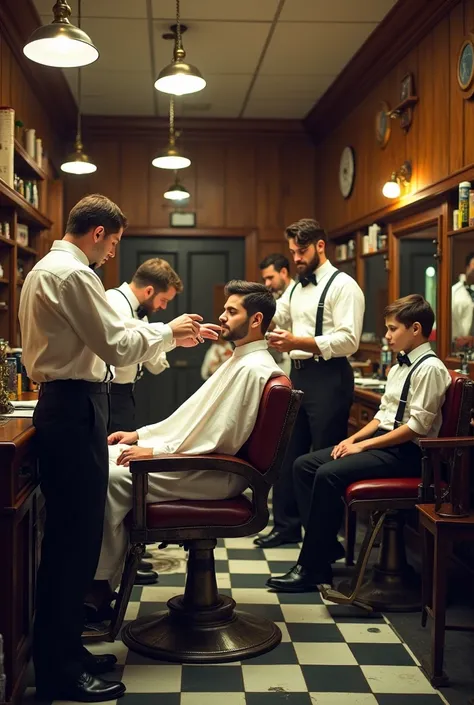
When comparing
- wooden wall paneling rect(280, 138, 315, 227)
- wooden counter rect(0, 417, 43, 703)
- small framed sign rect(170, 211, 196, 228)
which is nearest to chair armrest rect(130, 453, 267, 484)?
wooden counter rect(0, 417, 43, 703)

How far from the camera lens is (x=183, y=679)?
2742 mm

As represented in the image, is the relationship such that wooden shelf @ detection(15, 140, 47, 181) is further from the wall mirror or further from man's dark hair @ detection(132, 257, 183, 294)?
the wall mirror

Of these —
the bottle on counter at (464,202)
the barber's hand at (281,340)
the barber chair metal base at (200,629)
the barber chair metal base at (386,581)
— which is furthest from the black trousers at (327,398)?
the barber chair metal base at (200,629)

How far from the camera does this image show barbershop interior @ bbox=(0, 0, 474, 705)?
2.56m

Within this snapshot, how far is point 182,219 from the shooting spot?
7.32 metres

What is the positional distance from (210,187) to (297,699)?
5423 mm

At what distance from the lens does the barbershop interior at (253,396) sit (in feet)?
8.39

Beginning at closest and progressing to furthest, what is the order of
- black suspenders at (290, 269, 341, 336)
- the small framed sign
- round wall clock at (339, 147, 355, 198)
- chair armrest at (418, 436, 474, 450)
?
chair armrest at (418, 436, 474, 450), black suspenders at (290, 269, 341, 336), round wall clock at (339, 147, 355, 198), the small framed sign

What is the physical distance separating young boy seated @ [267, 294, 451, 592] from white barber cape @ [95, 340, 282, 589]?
0.63m

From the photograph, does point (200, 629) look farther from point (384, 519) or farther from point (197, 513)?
point (384, 519)

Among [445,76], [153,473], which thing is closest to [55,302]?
[153,473]

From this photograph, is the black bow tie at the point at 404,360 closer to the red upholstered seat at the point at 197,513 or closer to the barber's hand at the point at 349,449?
the barber's hand at the point at 349,449

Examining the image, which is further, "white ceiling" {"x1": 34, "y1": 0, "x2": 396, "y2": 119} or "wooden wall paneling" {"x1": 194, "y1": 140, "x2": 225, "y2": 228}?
"wooden wall paneling" {"x1": 194, "y1": 140, "x2": 225, "y2": 228}

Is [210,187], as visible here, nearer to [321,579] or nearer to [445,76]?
[445,76]
